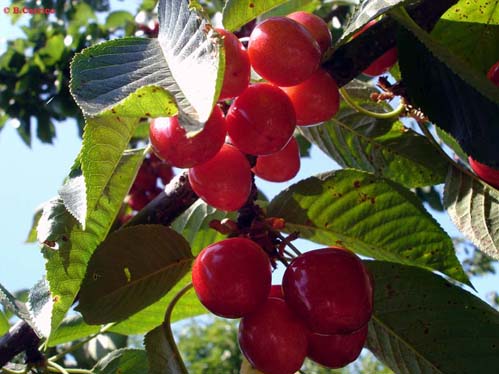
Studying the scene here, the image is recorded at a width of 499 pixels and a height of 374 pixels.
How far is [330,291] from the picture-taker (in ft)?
2.58

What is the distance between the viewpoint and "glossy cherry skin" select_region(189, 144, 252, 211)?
817 millimetres

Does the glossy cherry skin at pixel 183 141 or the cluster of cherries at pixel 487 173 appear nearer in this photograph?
the glossy cherry skin at pixel 183 141

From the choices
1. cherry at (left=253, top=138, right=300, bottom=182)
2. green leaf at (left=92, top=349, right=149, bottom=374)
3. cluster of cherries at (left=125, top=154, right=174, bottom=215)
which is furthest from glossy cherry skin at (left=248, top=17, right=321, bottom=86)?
cluster of cherries at (left=125, top=154, right=174, bottom=215)

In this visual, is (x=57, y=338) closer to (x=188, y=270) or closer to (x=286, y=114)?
(x=188, y=270)

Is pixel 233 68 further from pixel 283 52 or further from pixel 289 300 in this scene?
pixel 289 300

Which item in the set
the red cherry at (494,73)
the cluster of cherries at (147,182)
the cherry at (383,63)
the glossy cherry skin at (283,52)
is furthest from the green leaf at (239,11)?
the cluster of cherries at (147,182)

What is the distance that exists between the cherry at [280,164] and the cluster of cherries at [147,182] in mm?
1170

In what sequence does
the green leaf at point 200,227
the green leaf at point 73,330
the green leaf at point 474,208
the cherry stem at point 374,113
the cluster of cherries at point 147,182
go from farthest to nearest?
1. the cluster of cherries at point 147,182
2. the green leaf at point 73,330
3. the green leaf at point 200,227
4. the cherry stem at point 374,113
5. the green leaf at point 474,208

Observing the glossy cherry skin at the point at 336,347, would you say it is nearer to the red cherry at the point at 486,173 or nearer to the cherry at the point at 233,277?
the cherry at the point at 233,277

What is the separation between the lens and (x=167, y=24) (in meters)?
0.70

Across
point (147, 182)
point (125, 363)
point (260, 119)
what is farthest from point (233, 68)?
point (147, 182)

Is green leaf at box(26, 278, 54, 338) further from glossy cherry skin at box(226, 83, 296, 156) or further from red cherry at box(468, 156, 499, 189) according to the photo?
red cherry at box(468, 156, 499, 189)

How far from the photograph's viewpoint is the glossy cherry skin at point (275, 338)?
0.80 meters

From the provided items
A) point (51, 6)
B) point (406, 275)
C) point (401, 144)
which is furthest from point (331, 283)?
point (51, 6)
